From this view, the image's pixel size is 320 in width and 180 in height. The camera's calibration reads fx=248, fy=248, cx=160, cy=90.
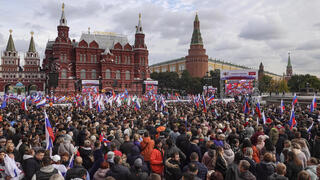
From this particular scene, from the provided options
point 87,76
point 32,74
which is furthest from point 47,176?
point 32,74

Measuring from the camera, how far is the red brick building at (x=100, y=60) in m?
58.2

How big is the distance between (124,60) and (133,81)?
6054 mm

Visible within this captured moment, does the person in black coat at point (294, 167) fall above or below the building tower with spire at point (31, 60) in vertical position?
below

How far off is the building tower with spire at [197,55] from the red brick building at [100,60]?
43.2m

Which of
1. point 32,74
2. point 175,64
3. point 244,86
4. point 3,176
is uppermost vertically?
point 175,64

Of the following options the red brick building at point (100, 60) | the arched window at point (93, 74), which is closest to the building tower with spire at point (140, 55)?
the red brick building at point (100, 60)

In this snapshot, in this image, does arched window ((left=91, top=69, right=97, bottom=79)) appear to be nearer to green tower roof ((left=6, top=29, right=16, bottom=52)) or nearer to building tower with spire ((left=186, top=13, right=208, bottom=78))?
green tower roof ((left=6, top=29, right=16, bottom=52))

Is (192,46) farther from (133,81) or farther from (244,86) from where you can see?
(244,86)

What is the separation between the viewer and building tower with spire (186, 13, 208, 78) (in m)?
106

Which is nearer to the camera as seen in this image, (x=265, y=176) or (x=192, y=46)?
(x=265, y=176)

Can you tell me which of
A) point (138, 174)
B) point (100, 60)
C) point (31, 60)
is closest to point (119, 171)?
point (138, 174)

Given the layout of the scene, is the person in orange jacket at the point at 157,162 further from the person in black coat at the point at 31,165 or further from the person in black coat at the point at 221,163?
the person in black coat at the point at 31,165

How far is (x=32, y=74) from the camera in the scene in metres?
73.2

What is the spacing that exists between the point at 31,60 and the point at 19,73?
28.7 m
